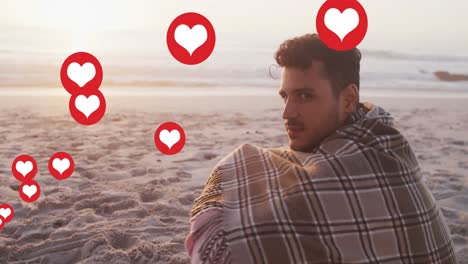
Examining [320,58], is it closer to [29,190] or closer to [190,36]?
[190,36]

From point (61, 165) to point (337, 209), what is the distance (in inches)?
160

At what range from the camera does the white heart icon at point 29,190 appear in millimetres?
4543

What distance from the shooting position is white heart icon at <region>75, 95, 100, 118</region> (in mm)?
4156

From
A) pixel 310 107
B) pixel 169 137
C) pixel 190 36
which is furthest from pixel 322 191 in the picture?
pixel 169 137

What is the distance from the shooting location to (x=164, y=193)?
15.3ft

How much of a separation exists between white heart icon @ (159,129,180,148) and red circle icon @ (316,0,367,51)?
2774mm

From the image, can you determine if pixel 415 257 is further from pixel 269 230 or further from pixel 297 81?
pixel 297 81

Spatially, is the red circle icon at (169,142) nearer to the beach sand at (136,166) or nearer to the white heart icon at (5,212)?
the beach sand at (136,166)

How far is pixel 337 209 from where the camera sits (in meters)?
1.99

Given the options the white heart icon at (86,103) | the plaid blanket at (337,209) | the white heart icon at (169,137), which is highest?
the white heart icon at (86,103)

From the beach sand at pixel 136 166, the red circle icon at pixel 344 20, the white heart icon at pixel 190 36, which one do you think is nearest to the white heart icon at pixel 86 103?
the beach sand at pixel 136 166

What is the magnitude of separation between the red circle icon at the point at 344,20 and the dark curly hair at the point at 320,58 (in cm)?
27

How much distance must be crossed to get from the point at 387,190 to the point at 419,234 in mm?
201

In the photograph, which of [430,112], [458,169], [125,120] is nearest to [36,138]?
[125,120]
